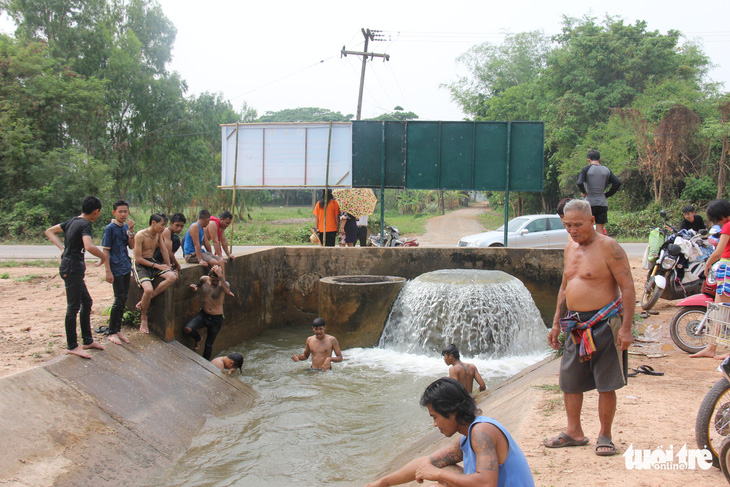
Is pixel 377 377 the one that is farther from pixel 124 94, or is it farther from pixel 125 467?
pixel 124 94

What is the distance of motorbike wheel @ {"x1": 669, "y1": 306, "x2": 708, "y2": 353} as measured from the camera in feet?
23.3

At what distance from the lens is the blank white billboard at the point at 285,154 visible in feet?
38.4

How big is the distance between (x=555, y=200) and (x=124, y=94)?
919 inches

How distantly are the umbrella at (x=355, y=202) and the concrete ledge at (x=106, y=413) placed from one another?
728cm

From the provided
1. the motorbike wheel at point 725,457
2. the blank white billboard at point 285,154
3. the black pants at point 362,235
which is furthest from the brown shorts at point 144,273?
the black pants at point 362,235

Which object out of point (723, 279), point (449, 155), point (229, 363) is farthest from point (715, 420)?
point (449, 155)

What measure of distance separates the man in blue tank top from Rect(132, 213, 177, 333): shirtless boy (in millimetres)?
4766

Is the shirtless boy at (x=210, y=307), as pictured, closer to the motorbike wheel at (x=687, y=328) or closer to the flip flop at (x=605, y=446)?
the flip flop at (x=605, y=446)

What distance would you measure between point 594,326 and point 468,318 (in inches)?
217

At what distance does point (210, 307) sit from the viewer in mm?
8195

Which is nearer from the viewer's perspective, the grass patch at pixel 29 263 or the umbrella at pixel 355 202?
the grass patch at pixel 29 263

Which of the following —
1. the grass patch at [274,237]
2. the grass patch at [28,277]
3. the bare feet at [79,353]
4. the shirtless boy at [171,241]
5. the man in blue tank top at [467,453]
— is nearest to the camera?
the man in blue tank top at [467,453]

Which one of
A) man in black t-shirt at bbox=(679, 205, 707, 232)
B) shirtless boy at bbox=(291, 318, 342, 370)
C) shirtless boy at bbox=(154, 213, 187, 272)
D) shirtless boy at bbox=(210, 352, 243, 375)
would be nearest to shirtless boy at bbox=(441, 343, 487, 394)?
shirtless boy at bbox=(291, 318, 342, 370)

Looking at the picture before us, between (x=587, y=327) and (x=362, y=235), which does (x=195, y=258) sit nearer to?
(x=587, y=327)
